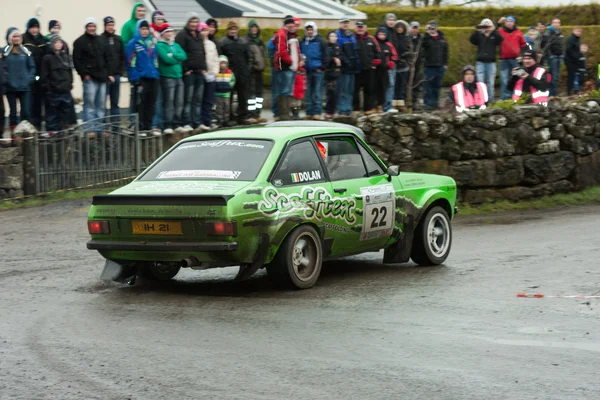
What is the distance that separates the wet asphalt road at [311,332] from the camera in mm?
6832

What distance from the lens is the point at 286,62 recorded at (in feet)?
66.3

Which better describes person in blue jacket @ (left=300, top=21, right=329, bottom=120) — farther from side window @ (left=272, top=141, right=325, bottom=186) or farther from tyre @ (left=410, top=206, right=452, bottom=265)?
side window @ (left=272, top=141, right=325, bottom=186)

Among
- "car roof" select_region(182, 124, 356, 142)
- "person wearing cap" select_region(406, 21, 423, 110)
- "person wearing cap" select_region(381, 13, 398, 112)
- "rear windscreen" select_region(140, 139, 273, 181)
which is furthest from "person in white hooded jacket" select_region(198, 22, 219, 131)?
"rear windscreen" select_region(140, 139, 273, 181)

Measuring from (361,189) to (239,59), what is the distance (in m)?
9.57

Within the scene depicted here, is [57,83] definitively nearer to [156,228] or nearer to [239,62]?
[239,62]

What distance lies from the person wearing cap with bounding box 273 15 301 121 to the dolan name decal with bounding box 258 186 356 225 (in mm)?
9367

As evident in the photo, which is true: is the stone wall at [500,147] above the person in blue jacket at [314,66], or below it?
below

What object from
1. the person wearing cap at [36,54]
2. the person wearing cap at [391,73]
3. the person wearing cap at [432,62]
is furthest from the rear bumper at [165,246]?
the person wearing cap at [432,62]

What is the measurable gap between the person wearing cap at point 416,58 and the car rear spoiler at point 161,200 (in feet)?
42.4

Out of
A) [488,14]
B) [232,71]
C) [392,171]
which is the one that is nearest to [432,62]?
[232,71]

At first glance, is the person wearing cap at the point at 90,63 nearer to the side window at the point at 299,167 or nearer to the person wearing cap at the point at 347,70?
the person wearing cap at the point at 347,70

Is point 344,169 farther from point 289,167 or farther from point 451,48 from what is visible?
point 451,48

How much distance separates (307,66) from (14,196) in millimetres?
6253

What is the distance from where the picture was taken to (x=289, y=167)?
10.6m
